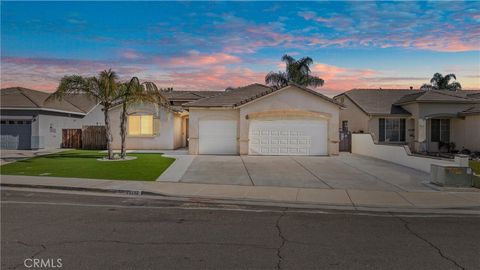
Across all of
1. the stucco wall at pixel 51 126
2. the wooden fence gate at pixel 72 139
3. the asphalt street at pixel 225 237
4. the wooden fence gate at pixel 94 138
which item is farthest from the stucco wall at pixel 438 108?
the stucco wall at pixel 51 126

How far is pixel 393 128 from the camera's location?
1286 inches

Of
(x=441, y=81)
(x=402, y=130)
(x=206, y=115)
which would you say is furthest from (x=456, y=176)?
(x=441, y=81)

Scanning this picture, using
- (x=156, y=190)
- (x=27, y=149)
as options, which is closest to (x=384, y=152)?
(x=156, y=190)

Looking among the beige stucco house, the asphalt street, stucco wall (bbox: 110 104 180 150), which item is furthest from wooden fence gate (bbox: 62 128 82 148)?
the asphalt street

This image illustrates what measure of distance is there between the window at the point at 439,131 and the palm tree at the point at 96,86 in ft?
77.3

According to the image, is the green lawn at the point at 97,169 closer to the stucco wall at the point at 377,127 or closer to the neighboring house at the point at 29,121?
the neighboring house at the point at 29,121

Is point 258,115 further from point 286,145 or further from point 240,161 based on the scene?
point 240,161

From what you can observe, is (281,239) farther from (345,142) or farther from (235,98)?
(345,142)

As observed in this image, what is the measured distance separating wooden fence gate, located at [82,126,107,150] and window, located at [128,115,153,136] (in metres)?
2.75

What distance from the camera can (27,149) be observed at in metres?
31.5

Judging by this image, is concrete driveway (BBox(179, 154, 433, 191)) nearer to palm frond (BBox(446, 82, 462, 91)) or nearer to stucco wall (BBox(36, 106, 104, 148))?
stucco wall (BBox(36, 106, 104, 148))

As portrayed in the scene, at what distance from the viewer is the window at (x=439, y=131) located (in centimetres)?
3194

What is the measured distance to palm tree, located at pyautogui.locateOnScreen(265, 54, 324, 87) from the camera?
4219 cm

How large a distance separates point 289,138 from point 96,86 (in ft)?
39.2
